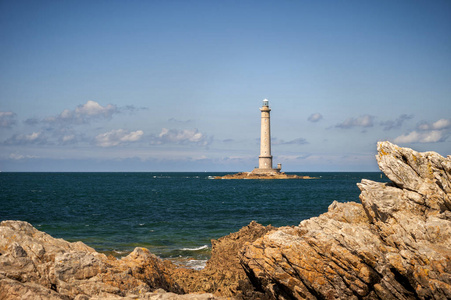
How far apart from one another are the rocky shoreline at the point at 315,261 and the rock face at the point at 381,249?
28mm

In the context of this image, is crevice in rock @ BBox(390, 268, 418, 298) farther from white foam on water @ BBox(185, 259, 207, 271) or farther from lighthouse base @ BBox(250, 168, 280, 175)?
lighthouse base @ BBox(250, 168, 280, 175)

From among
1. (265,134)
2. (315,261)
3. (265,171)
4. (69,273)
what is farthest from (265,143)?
(69,273)

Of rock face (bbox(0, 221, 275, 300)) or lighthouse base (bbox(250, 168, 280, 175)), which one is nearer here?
rock face (bbox(0, 221, 275, 300))

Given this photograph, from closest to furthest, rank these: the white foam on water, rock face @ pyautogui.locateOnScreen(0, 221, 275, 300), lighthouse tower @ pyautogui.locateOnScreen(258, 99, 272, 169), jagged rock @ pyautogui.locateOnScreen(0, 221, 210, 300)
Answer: jagged rock @ pyautogui.locateOnScreen(0, 221, 210, 300) → rock face @ pyautogui.locateOnScreen(0, 221, 275, 300) → the white foam on water → lighthouse tower @ pyautogui.locateOnScreen(258, 99, 272, 169)

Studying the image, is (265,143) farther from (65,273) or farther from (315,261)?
(65,273)

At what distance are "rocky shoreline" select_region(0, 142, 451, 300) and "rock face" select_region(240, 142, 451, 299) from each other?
0.03 m

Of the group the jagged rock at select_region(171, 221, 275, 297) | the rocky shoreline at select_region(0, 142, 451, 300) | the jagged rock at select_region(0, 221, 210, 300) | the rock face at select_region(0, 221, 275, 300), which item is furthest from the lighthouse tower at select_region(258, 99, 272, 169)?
the jagged rock at select_region(0, 221, 210, 300)

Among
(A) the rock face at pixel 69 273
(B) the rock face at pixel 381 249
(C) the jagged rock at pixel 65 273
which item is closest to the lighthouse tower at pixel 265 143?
(B) the rock face at pixel 381 249

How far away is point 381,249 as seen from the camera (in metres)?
11.8

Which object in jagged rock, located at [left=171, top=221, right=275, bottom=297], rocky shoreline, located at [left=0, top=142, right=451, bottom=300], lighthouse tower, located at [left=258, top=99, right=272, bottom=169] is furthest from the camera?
lighthouse tower, located at [left=258, top=99, right=272, bottom=169]

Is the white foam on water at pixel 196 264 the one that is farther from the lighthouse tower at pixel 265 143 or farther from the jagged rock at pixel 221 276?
the lighthouse tower at pixel 265 143

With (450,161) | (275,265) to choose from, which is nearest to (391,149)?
(450,161)

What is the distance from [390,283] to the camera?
10.9 metres

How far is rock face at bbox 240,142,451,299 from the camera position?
35.6 feet
